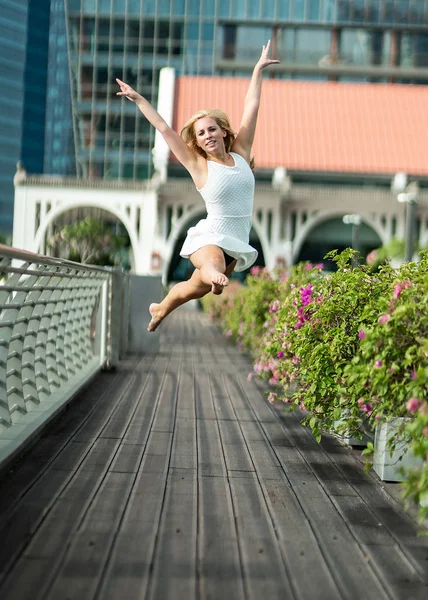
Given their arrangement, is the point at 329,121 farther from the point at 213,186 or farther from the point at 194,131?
the point at 213,186

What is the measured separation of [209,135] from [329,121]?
119 feet

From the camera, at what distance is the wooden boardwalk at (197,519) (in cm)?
247

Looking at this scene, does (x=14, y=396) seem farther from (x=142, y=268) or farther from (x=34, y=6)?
(x=142, y=268)

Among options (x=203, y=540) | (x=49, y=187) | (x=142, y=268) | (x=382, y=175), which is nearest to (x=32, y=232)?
Result: (x=49, y=187)

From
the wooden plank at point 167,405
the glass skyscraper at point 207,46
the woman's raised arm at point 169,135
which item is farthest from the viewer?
the glass skyscraper at point 207,46

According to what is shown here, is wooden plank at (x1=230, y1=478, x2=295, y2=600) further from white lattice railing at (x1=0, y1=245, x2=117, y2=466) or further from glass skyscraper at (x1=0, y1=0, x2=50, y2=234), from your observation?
glass skyscraper at (x1=0, y1=0, x2=50, y2=234)

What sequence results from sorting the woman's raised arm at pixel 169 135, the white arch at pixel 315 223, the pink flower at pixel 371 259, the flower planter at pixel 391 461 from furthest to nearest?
1. the white arch at pixel 315 223
2. the pink flower at pixel 371 259
3. the flower planter at pixel 391 461
4. the woman's raised arm at pixel 169 135

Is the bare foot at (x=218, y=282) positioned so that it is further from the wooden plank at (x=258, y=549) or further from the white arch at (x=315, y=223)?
the white arch at (x=315, y=223)

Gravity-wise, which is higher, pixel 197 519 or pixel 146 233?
pixel 146 233

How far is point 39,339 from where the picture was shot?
535 centimetres

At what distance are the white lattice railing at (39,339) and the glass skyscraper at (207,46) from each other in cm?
4466

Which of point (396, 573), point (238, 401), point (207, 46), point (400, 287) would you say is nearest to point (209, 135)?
point (400, 287)

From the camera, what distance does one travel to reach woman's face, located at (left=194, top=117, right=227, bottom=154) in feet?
12.5

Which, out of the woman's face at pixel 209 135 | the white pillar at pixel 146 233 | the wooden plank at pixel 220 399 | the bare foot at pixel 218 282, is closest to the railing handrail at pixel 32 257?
the bare foot at pixel 218 282
